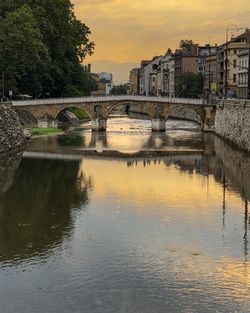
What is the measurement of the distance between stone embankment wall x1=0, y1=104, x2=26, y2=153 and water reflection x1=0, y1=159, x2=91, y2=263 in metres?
6.77

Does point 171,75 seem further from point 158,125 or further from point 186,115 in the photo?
point 158,125

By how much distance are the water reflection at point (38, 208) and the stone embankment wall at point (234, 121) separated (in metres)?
13.9

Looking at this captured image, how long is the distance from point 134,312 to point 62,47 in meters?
63.9

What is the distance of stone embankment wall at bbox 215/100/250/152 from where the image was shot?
45.8 metres

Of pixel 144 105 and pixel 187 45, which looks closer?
pixel 144 105

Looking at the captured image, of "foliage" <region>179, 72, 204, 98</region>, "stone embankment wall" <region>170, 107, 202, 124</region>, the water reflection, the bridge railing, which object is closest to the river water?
the water reflection

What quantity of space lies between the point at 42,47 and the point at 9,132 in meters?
18.2

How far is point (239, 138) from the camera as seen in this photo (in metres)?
48.5

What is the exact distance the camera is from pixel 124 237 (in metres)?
20.0

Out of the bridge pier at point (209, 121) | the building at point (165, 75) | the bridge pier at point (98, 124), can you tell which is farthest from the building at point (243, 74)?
the building at point (165, 75)

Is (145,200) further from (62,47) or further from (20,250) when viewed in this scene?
(62,47)

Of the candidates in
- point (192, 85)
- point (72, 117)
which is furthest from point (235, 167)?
point (192, 85)

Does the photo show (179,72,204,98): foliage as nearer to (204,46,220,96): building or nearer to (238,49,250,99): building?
(204,46,220,96): building

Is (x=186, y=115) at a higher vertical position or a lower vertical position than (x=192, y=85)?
lower
